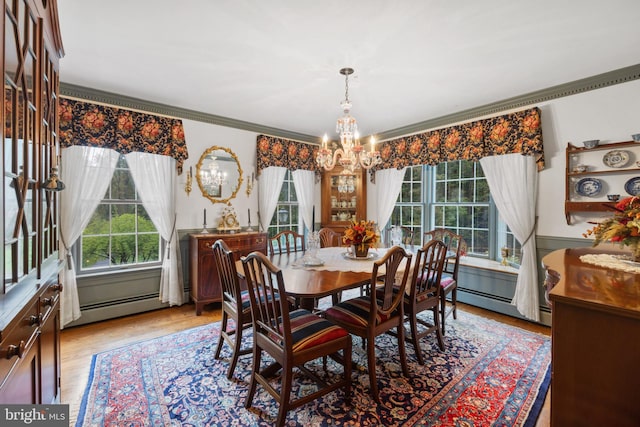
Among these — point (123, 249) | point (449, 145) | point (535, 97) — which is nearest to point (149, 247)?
point (123, 249)

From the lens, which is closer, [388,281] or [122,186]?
[388,281]

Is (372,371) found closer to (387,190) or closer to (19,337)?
(19,337)

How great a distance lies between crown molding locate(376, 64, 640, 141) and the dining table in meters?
2.26

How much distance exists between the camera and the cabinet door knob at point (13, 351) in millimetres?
915

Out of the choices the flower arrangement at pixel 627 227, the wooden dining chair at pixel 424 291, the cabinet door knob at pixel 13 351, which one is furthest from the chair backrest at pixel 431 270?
the cabinet door knob at pixel 13 351

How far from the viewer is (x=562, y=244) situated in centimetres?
316

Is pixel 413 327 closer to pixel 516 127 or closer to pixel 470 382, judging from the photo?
pixel 470 382

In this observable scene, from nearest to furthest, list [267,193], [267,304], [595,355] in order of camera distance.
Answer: [595,355] < [267,304] < [267,193]

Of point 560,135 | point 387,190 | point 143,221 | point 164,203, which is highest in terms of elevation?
point 560,135

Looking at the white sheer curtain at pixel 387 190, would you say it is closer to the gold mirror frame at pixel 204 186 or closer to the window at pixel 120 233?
the gold mirror frame at pixel 204 186

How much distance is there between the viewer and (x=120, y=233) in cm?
364

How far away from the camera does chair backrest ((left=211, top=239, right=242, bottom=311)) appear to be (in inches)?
81.7

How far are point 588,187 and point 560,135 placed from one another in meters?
0.62

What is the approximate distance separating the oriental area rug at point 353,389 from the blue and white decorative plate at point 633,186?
1588 mm
